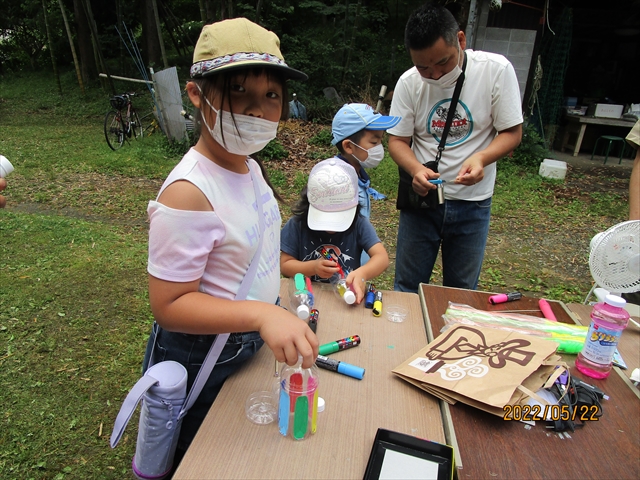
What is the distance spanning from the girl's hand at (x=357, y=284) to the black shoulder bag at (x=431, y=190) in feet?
2.38

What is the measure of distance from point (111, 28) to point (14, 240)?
667 inches

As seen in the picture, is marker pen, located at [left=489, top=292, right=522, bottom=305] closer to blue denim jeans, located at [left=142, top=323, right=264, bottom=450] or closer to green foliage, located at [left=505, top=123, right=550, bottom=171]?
blue denim jeans, located at [left=142, top=323, right=264, bottom=450]

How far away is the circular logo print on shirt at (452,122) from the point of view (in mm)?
2281

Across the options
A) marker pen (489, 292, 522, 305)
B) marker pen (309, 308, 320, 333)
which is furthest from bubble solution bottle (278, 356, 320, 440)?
marker pen (489, 292, 522, 305)

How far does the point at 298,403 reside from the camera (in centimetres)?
111

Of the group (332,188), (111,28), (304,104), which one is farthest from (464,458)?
(111,28)

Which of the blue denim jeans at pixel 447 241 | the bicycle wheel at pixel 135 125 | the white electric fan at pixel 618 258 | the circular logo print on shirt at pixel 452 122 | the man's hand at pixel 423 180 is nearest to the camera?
the white electric fan at pixel 618 258

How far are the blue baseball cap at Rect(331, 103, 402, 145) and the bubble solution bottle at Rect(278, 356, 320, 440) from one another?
1598 mm

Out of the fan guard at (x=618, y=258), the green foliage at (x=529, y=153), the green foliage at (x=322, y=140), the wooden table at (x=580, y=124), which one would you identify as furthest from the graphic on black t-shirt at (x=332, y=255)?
the wooden table at (x=580, y=124)

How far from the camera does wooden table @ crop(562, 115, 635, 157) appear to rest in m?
9.19

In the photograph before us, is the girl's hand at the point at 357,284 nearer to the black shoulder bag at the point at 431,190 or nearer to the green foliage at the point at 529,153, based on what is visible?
the black shoulder bag at the point at 431,190

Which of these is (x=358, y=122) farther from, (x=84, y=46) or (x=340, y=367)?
(x=84, y=46)

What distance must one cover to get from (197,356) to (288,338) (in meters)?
0.44

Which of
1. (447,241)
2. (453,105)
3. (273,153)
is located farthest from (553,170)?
(453,105)
